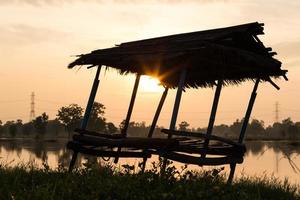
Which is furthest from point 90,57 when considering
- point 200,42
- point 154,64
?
point 200,42

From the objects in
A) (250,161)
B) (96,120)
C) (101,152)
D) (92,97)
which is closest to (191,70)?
(92,97)

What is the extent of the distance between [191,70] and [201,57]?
103 inches

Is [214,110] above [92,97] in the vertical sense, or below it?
below

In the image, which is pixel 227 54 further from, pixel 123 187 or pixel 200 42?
pixel 123 187

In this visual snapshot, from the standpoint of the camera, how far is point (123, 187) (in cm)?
786

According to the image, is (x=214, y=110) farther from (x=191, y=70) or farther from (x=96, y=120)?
(x=96, y=120)

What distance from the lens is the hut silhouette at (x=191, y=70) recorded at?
407 inches

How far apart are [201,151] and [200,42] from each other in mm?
2541

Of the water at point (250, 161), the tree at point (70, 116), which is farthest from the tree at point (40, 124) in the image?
the water at point (250, 161)

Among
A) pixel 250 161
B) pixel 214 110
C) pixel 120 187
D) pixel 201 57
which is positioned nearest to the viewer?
pixel 120 187

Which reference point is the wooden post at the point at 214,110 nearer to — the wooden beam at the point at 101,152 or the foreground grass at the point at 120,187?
the foreground grass at the point at 120,187

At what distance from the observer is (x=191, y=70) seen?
507 inches

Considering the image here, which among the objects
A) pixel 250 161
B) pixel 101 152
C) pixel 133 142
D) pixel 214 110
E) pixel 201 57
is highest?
pixel 201 57

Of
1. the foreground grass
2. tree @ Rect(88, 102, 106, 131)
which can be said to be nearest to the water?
the foreground grass
